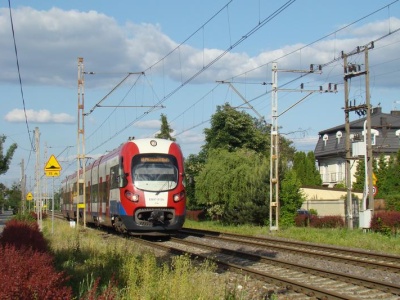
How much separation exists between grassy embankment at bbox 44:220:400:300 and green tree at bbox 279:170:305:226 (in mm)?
7823

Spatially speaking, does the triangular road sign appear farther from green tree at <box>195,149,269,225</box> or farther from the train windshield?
green tree at <box>195,149,269,225</box>

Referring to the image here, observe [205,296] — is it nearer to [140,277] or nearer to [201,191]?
[140,277]

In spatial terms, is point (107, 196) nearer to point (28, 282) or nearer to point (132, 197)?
point (132, 197)

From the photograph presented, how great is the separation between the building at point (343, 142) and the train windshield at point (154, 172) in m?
49.4

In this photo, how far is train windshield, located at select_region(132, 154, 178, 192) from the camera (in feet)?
73.0

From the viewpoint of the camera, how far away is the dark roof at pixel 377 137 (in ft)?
237

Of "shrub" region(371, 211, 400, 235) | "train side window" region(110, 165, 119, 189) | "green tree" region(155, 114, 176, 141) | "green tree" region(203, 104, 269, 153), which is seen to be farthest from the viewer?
"green tree" region(155, 114, 176, 141)

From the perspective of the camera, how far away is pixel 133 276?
1005 centimetres

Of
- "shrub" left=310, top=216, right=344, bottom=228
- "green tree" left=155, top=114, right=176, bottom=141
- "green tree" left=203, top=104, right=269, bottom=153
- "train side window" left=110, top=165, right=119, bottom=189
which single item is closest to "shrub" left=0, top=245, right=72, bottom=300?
"train side window" left=110, top=165, right=119, bottom=189

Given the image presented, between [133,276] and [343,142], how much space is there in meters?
67.9

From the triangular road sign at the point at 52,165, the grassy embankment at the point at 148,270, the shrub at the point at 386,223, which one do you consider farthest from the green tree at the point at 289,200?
the triangular road sign at the point at 52,165

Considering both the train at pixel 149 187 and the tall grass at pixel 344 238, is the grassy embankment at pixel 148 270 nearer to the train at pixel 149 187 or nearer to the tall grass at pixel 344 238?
the tall grass at pixel 344 238

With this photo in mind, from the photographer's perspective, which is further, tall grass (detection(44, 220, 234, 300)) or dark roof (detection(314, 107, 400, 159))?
dark roof (detection(314, 107, 400, 159))

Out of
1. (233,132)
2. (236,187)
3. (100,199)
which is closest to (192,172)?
(233,132)
